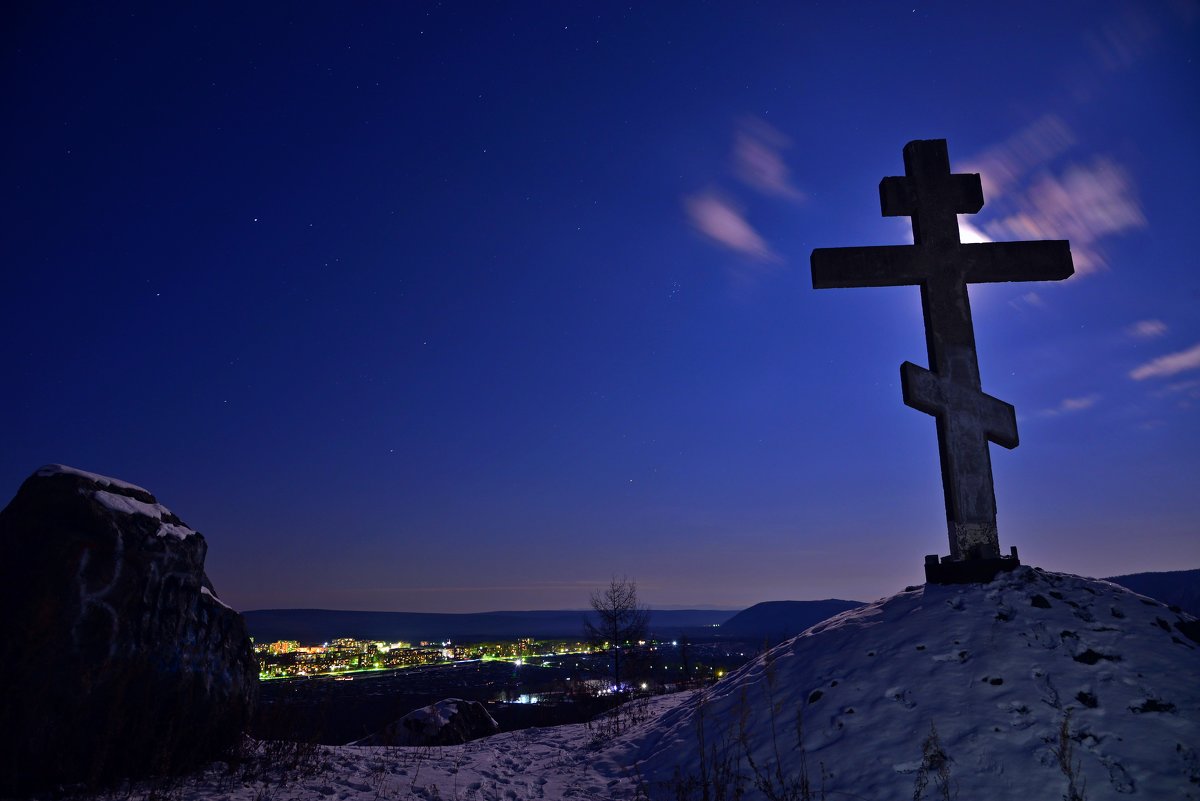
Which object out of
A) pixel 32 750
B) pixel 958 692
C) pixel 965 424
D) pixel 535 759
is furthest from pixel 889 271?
pixel 32 750

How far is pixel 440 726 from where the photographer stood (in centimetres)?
1265

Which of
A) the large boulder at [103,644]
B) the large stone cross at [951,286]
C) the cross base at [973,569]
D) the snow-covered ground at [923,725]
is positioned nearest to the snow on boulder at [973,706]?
the snow-covered ground at [923,725]

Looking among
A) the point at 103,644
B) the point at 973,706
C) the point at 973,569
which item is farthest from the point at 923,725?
the point at 103,644

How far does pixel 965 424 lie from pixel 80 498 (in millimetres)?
10000

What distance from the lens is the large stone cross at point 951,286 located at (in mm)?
8141

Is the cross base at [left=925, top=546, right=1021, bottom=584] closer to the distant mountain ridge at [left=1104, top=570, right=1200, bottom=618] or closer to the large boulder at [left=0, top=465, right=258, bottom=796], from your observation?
the large boulder at [left=0, top=465, right=258, bottom=796]

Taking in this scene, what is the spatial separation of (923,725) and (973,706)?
483mm

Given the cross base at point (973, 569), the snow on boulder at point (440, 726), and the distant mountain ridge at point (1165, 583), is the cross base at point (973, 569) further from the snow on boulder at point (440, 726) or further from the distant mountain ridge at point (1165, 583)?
the distant mountain ridge at point (1165, 583)

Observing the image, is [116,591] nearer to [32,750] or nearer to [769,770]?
[32,750]

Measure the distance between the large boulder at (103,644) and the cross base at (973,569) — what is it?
325 inches

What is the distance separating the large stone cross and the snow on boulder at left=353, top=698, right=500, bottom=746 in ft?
30.7

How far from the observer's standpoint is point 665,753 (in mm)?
7254

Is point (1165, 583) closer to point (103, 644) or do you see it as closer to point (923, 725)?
point (923, 725)

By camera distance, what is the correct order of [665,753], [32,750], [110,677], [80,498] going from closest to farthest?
[32,750], [110,677], [80,498], [665,753]
